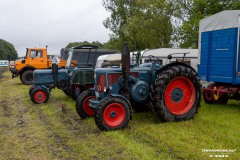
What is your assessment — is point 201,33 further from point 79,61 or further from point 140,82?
point 79,61

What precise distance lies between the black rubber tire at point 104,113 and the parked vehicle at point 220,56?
3344 millimetres

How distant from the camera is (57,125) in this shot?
21.5 feet

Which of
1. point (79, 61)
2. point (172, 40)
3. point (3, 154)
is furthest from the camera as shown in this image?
point (172, 40)

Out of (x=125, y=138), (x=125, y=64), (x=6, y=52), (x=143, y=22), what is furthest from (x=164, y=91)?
(x=6, y=52)

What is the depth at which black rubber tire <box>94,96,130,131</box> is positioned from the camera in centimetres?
558

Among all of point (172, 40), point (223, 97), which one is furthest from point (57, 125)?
point (172, 40)

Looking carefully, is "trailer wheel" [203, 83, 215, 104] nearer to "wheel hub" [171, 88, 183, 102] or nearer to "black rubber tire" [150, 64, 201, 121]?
"black rubber tire" [150, 64, 201, 121]

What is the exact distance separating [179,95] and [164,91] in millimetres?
503

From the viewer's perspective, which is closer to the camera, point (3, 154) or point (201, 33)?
point (3, 154)

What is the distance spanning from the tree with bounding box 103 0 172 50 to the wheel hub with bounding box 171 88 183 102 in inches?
623

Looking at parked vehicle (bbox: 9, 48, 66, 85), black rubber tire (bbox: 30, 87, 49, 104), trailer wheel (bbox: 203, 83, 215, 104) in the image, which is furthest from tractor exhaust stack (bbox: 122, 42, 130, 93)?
parked vehicle (bbox: 9, 48, 66, 85)

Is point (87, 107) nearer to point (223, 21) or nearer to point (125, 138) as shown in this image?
point (125, 138)

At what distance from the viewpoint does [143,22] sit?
24.6 metres

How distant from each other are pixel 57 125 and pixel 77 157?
2308mm
